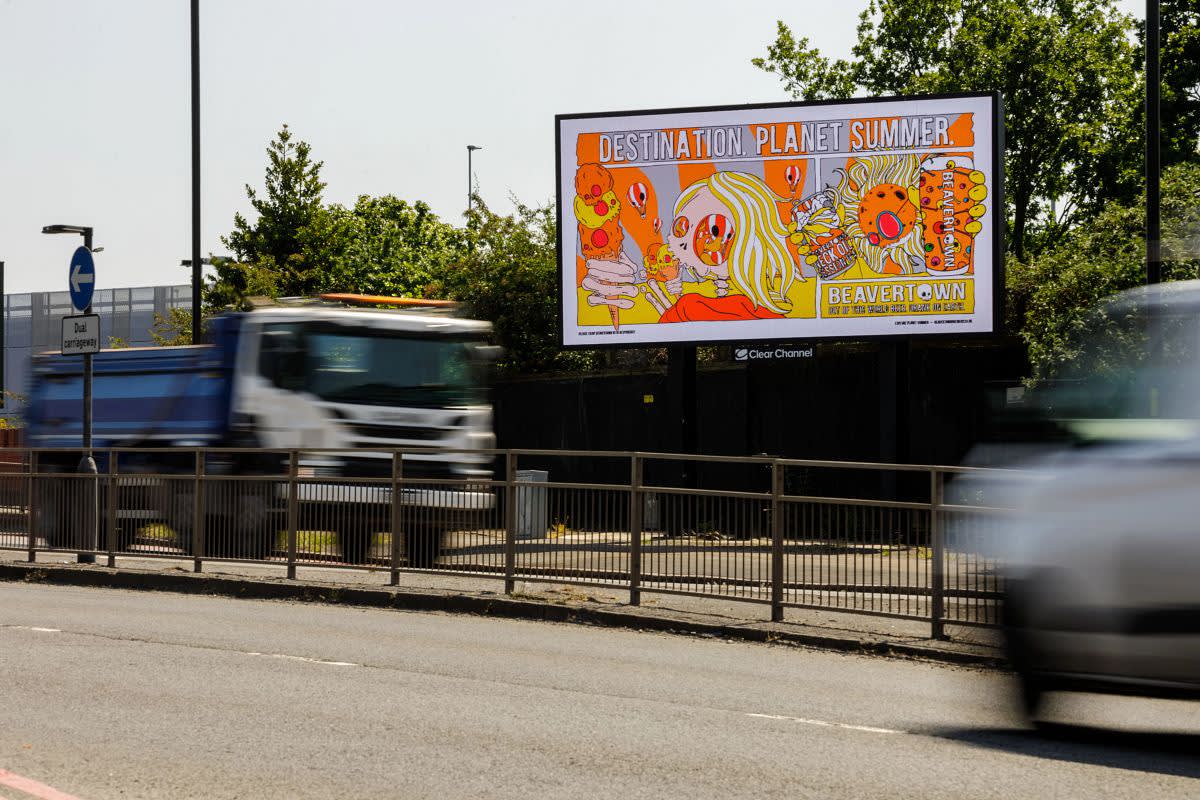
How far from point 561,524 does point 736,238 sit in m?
10.5

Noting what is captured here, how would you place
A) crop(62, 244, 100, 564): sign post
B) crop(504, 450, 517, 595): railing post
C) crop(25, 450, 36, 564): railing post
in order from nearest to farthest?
crop(504, 450, 517, 595): railing post < crop(62, 244, 100, 564): sign post < crop(25, 450, 36, 564): railing post

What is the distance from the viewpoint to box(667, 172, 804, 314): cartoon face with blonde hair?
2291 centimetres

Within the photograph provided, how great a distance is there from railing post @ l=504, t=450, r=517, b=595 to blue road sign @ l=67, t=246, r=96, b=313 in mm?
6332

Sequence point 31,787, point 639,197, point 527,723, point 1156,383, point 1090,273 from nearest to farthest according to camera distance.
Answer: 1. point 31,787
2. point 1156,383
3. point 527,723
4. point 639,197
5. point 1090,273

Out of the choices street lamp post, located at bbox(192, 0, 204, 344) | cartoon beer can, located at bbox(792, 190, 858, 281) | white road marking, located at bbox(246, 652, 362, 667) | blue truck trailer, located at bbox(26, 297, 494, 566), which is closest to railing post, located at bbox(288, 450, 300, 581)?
blue truck trailer, located at bbox(26, 297, 494, 566)

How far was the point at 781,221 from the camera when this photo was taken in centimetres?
2288

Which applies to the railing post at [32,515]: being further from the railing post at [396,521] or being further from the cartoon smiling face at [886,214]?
the cartoon smiling face at [886,214]

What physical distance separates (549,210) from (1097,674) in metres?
29.1

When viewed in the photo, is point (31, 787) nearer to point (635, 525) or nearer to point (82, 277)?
point (635, 525)

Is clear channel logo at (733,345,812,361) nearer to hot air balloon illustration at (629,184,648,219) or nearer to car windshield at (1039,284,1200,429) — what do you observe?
hot air balloon illustration at (629,184,648,219)

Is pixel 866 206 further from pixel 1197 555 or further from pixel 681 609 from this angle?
pixel 1197 555

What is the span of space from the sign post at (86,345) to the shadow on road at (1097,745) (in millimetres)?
11577

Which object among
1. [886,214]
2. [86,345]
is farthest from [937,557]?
[886,214]

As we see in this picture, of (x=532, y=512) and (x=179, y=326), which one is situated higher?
(x=179, y=326)
